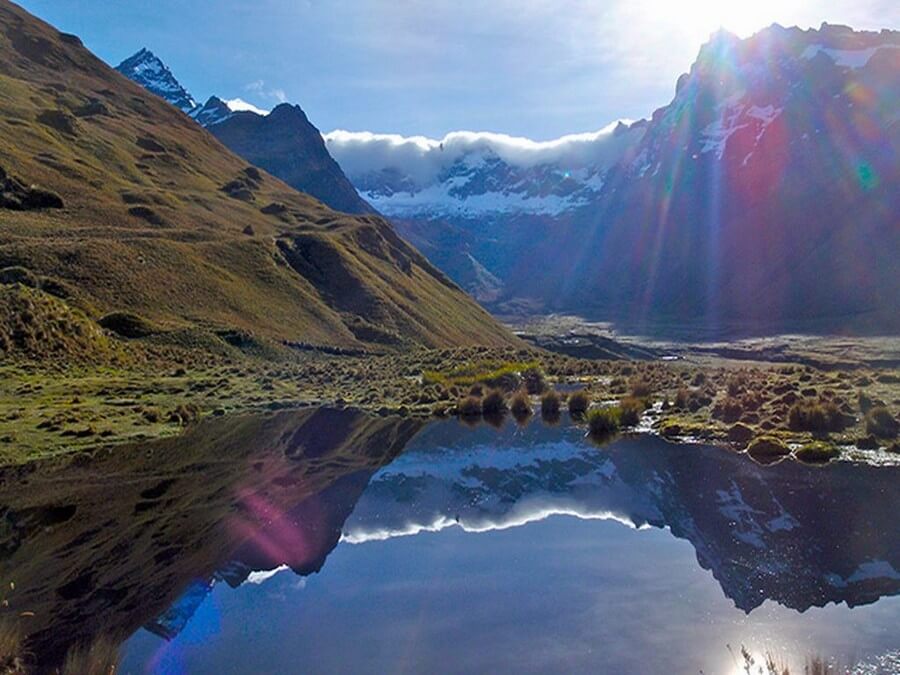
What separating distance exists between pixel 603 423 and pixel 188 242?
7936 cm

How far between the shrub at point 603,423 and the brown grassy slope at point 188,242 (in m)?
52.7

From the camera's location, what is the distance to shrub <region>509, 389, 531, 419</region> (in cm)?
3950

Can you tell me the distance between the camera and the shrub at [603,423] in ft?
105

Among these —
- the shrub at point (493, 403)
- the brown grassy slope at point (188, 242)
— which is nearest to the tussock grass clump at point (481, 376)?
the shrub at point (493, 403)

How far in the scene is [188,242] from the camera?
9656 cm

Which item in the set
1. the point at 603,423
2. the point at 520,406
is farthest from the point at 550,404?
the point at 603,423

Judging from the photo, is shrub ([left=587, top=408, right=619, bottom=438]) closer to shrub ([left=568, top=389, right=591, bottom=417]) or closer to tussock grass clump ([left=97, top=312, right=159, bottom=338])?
shrub ([left=568, top=389, right=591, bottom=417])

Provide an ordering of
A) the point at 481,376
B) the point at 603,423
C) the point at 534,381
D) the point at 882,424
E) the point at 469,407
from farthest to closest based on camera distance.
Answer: the point at 481,376
the point at 534,381
the point at 469,407
the point at 603,423
the point at 882,424

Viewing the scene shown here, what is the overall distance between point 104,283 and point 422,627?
7302cm

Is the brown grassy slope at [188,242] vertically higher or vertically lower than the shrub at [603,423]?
higher

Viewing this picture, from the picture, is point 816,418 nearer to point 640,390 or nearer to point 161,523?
point 640,390

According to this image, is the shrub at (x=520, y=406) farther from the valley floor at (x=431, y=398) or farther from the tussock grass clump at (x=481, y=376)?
the tussock grass clump at (x=481, y=376)

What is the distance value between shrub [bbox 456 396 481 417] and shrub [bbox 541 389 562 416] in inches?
149

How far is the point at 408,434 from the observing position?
34.1 m
